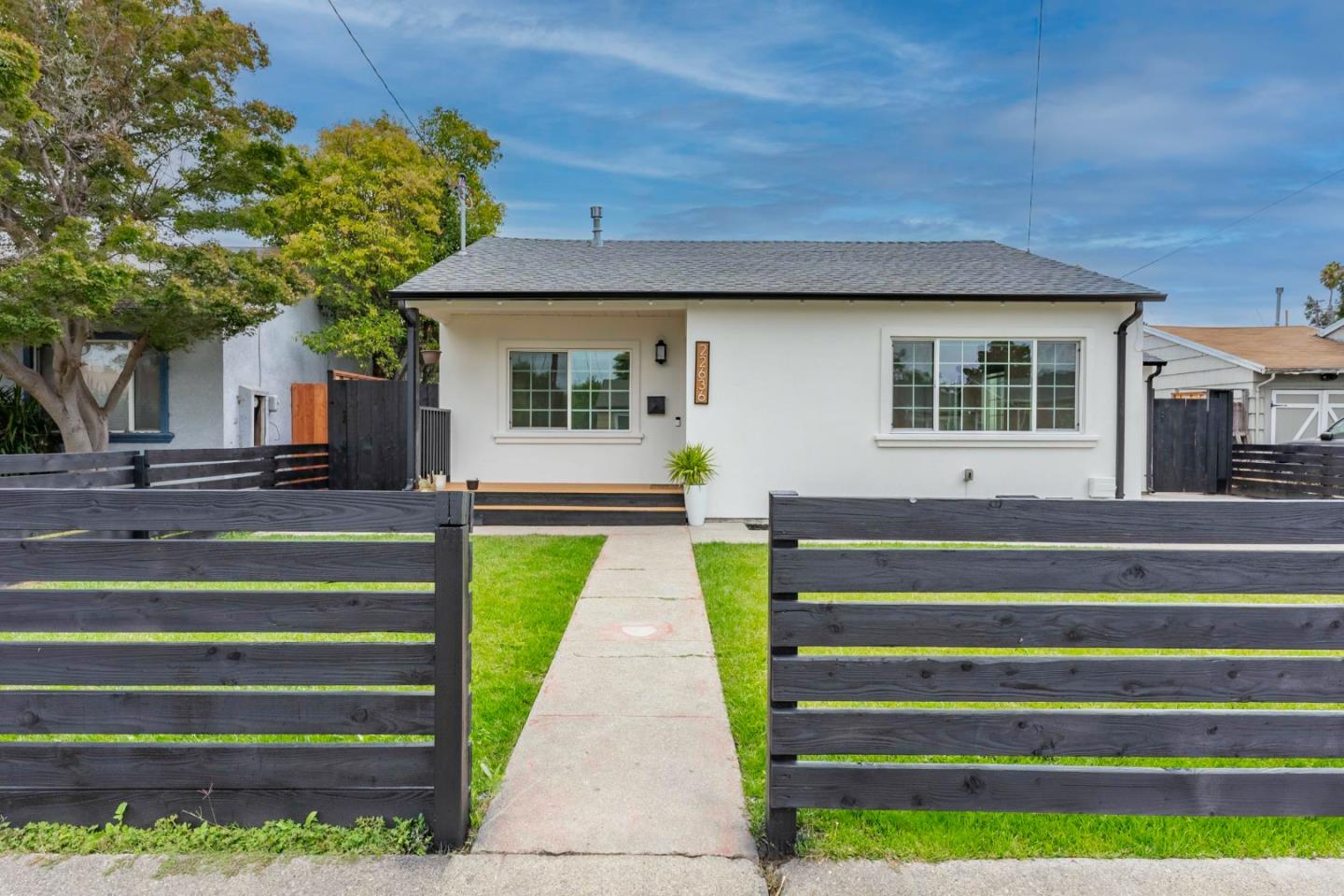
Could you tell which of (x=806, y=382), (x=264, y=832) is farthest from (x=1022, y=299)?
(x=264, y=832)

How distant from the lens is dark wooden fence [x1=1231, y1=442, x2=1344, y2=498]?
1075 centimetres

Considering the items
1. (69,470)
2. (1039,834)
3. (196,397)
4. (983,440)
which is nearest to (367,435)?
(196,397)

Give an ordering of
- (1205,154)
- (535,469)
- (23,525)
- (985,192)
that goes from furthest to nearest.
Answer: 1. (1205,154)
2. (985,192)
3. (535,469)
4. (23,525)

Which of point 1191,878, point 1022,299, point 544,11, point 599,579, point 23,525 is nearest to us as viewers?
point 1191,878

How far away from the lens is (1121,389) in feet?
30.0

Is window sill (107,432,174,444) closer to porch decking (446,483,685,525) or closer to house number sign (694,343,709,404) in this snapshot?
porch decking (446,483,685,525)

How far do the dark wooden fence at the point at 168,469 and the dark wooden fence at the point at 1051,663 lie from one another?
501 cm

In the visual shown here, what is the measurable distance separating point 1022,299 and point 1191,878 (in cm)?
821

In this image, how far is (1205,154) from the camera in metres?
18.6

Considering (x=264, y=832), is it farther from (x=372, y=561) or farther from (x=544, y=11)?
(x=544, y=11)

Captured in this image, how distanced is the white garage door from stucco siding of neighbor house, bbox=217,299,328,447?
23.3 m

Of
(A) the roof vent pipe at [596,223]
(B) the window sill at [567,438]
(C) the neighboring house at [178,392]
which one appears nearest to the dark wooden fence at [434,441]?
(B) the window sill at [567,438]

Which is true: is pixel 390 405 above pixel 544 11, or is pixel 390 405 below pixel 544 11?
below

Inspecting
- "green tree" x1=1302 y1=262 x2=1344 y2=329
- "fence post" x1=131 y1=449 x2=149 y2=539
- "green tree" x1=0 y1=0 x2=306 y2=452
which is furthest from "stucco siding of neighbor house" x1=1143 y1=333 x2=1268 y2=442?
"fence post" x1=131 y1=449 x2=149 y2=539
